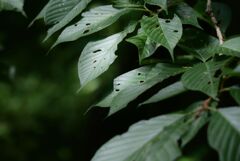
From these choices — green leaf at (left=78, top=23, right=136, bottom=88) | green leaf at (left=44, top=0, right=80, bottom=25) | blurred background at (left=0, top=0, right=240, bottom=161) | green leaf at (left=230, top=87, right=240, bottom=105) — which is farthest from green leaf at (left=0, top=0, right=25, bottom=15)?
blurred background at (left=0, top=0, right=240, bottom=161)

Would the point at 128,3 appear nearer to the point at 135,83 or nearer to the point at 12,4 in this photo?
the point at 135,83

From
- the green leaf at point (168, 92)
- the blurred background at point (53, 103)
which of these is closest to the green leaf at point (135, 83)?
the green leaf at point (168, 92)

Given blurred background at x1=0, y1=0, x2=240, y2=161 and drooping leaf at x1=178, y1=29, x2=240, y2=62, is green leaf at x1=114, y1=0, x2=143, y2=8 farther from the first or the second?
blurred background at x1=0, y1=0, x2=240, y2=161

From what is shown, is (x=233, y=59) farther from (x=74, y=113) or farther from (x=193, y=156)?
(x=74, y=113)

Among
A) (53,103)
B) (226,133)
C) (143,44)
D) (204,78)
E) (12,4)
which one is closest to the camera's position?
(226,133)

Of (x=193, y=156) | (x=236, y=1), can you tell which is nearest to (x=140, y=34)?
(x=193, y=156)

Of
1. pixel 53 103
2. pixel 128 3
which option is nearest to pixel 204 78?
pixel 128 3

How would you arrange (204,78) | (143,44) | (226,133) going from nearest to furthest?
1. (226,133)
2. (204,78)
3. (143,44)

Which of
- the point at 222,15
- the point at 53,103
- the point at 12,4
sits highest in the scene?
the point at 12,4
